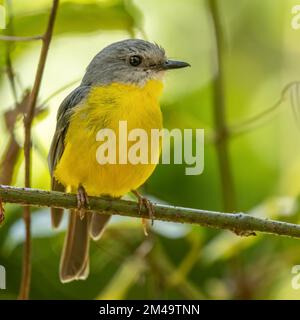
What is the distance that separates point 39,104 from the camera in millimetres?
4004

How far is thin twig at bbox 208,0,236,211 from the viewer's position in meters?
4.18

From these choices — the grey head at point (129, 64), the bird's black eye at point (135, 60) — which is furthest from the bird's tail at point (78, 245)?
the bird's black eye at point (135, 60)

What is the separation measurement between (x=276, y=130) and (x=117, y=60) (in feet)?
4.80

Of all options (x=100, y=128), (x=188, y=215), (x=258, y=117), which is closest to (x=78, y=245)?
(x=100, y=128)

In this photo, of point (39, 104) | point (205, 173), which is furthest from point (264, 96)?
point (39, 104)

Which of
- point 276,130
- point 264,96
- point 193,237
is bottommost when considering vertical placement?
point 193,237

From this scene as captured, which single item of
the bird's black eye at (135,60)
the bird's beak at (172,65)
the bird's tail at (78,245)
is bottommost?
the bird's tail at (78,245)

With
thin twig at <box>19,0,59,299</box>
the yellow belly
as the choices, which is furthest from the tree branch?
the yellow belly

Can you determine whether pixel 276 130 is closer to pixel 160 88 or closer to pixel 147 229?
pixel 160 88

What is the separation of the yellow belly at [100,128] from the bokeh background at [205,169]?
0.18m

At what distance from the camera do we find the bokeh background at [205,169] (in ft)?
13.4

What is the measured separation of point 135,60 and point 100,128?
2.35ft

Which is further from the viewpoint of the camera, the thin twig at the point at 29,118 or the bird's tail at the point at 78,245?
the bird's tail at the point at 78,245

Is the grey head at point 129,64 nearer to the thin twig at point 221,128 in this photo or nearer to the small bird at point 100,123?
the small bird at point 100,123
